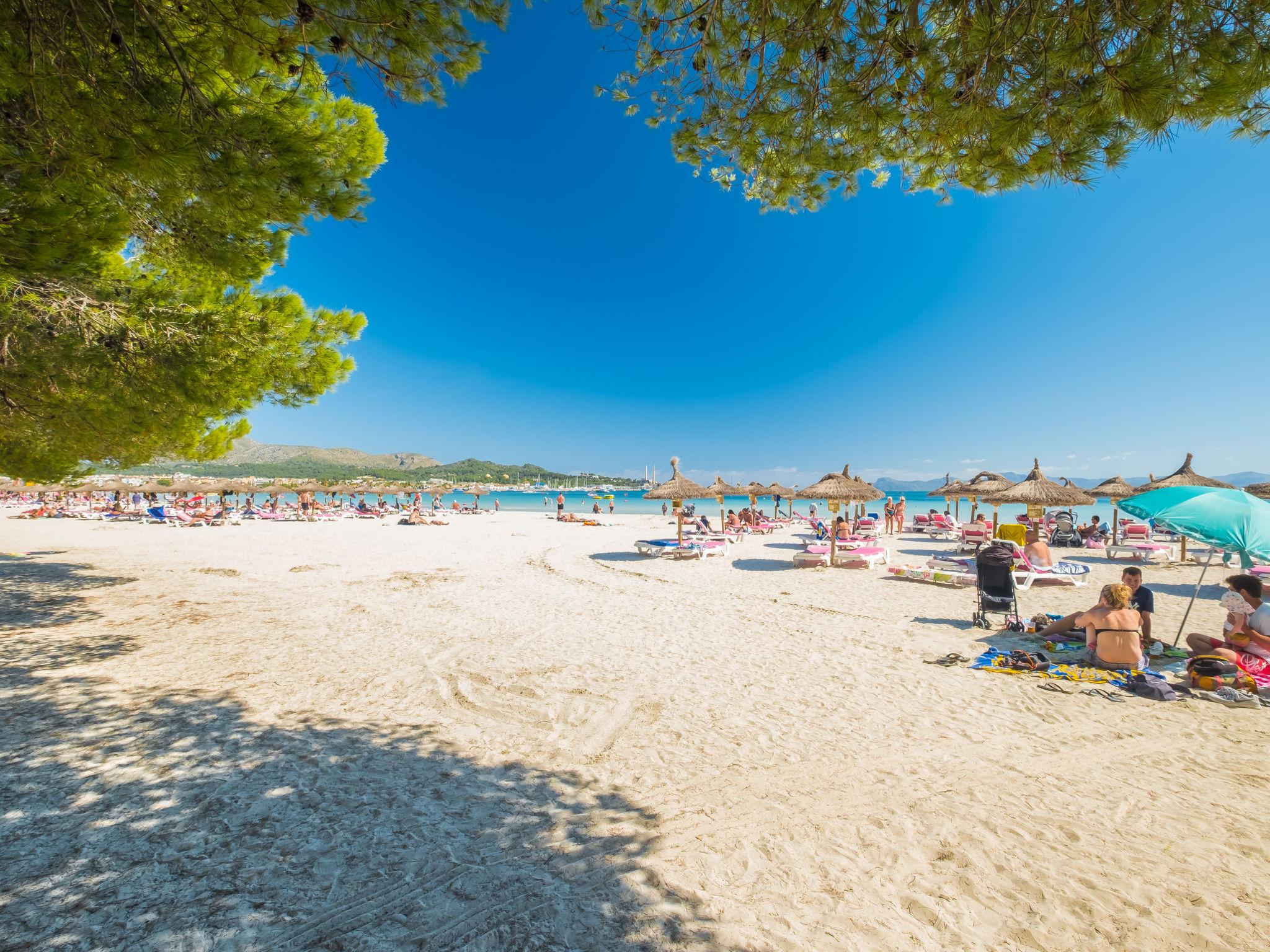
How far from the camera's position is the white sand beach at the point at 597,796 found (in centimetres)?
218

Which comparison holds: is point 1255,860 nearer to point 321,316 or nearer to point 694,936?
point 694,936

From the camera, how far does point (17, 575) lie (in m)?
9.48

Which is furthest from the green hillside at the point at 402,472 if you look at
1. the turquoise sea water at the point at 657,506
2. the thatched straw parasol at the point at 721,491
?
the thatched straw parasol at the point at 721,491

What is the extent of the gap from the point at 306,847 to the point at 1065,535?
21340 millimetres

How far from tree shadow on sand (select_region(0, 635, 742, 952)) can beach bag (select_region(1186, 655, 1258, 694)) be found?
5402 mm

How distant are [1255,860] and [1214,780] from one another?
97cm

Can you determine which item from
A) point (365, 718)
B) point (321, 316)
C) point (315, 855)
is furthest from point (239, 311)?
point (315, 855)

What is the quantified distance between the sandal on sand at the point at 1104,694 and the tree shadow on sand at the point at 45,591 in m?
11.7

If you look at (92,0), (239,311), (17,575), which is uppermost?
(92,0)

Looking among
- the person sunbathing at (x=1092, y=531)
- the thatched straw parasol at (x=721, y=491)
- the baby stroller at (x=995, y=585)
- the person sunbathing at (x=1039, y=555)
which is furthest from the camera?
the thatched straw parasol at (x=721, y=491)

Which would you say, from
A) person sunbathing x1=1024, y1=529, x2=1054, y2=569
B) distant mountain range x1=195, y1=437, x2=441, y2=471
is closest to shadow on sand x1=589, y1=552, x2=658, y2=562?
person sunbathing x1=1024, y1=529, x2=1054, y2=569

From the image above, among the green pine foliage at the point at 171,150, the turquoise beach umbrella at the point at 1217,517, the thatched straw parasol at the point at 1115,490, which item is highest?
the green pine foliage at the point at 171,150

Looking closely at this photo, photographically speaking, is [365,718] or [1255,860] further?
[365,718]

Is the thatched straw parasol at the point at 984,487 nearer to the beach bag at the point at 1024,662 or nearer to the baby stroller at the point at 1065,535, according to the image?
the baby stroller at the point at 1065,535
